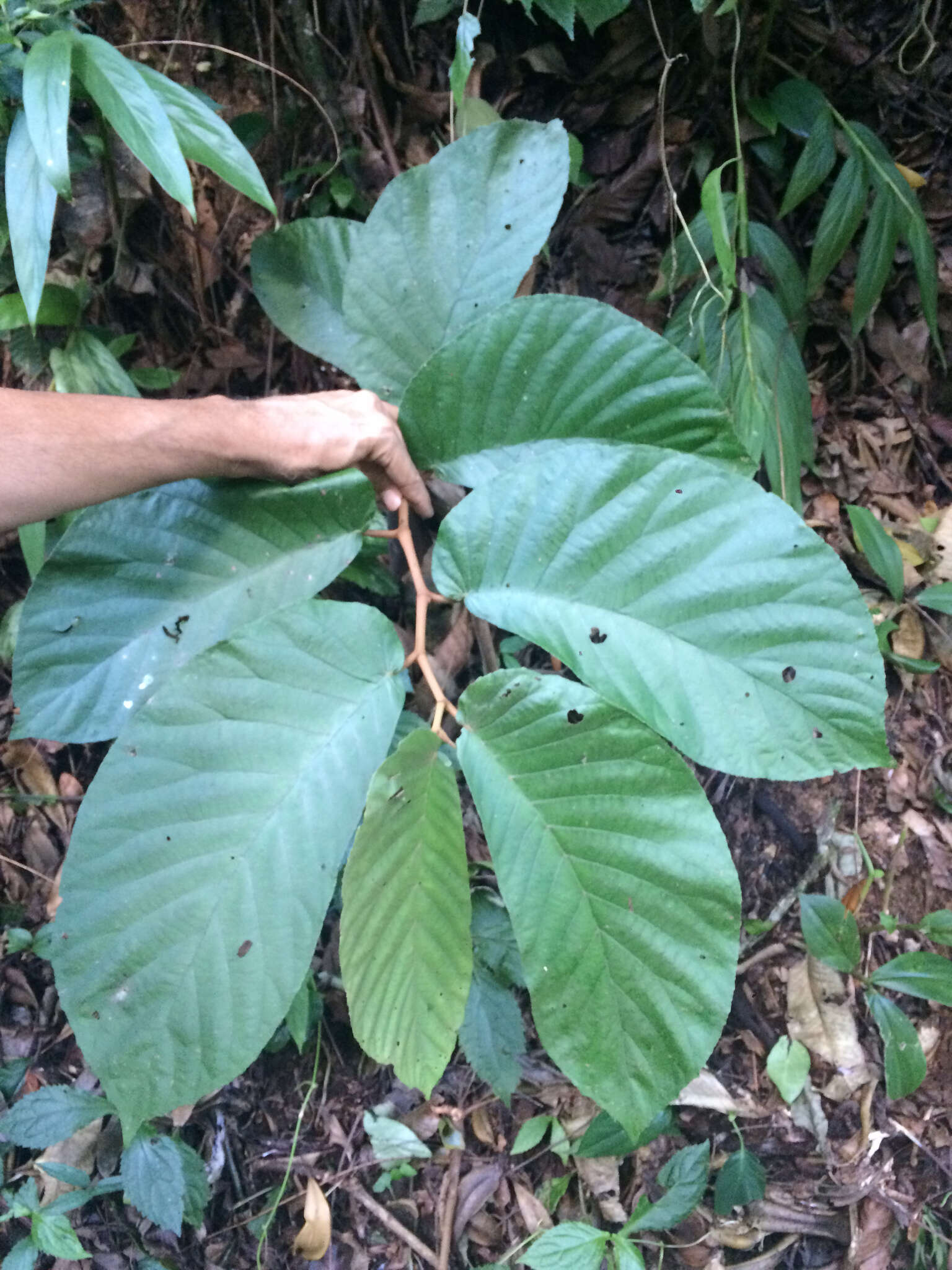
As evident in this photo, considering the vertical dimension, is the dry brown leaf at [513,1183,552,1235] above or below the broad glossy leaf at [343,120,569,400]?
below

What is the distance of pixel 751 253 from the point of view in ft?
4.03

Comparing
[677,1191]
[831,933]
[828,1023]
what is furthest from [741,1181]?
[831,933]

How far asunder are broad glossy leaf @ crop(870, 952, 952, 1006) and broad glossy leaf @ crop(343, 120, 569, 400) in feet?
3.71

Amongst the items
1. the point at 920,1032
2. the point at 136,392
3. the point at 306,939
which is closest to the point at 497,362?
the point at 306,939

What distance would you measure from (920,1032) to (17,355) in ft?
5.84

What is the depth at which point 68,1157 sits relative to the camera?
1252 mm

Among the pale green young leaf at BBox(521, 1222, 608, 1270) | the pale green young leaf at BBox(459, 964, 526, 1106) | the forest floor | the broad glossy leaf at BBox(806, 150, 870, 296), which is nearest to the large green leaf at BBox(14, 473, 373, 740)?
the forest floor

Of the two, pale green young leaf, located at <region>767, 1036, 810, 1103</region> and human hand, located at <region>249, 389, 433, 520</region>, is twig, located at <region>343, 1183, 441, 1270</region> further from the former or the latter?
human hand, located at <region>249, 389, 433, 520</region>

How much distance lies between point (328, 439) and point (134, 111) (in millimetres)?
374

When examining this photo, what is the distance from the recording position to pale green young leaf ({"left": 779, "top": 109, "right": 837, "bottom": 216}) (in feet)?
3.82

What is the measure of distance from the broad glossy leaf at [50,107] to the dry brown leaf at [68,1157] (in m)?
1.35

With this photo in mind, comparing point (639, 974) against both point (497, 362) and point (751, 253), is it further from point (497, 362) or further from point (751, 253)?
point (751, 253)

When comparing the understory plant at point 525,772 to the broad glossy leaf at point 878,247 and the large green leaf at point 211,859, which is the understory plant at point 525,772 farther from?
the broad glossy leaf at point 878,247

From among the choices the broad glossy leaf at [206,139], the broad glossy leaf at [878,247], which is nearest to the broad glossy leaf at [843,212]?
the broad glossy leaf at [878,247]
